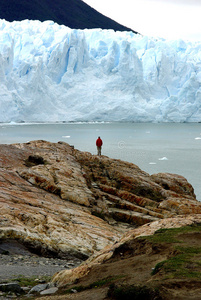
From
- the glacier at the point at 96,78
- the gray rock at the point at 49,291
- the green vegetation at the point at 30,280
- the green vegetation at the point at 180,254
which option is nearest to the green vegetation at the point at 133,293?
the green vegetation at the point at 180,254

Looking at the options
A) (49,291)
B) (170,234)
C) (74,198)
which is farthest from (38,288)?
(74,198)

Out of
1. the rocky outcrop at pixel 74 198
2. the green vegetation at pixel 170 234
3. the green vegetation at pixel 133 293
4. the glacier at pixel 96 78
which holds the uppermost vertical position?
the glacier at pixel 96 78

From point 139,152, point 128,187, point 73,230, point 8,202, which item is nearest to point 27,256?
point 73,230

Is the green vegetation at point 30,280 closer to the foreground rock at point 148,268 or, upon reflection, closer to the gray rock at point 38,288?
the gray rock at point 38,288

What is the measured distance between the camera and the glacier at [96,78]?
74.9 m

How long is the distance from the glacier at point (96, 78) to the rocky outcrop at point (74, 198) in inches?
2269

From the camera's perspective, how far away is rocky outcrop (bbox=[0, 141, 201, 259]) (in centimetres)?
980

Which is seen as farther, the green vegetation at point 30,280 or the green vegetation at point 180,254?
the green vegetation at point 30,280

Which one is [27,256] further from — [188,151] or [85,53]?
[85,53]

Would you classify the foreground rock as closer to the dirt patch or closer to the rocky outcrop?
the dirt patch

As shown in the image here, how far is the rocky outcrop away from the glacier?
5763 centimetres

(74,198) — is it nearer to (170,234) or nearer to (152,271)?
(170,234)

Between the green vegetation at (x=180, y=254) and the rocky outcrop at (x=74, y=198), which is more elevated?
the green vegetation at (x=180, y=254)

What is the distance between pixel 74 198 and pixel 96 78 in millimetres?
70243
